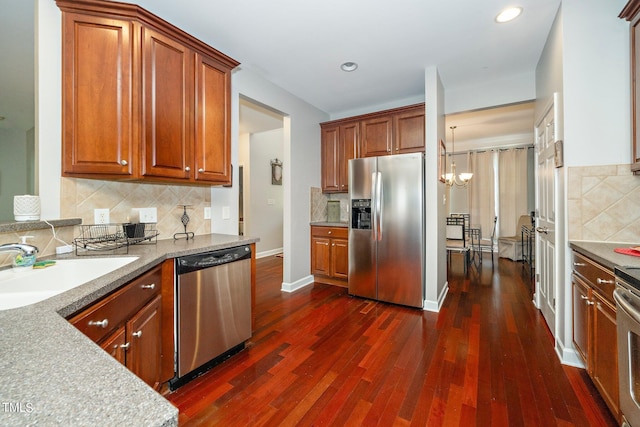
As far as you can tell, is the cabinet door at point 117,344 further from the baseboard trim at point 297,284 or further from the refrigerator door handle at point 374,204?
the refrigerator door handle at point 374,204

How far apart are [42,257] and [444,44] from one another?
3374mm

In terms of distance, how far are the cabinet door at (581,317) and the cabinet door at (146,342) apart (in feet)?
8.22

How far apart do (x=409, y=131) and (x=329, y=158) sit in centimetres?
120

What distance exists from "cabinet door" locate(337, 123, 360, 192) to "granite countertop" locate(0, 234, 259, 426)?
3.50 m

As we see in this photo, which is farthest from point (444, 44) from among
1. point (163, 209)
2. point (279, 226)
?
point (279, 226)

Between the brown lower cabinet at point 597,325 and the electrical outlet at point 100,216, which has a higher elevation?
the electrical outlet at point 100,216

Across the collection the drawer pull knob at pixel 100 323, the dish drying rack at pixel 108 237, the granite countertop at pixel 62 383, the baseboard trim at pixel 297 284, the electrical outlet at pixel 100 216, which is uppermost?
the electrical outlet at pixel 100 216

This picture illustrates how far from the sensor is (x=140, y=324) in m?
1.41

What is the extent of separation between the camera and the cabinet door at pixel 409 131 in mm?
3426

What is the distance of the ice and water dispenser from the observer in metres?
3.31

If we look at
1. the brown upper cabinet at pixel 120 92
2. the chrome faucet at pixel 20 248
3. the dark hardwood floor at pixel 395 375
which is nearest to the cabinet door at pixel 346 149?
the dark hardwood floor at pixel 395 375

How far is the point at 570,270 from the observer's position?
194cm

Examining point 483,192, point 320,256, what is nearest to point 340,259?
point 320,256

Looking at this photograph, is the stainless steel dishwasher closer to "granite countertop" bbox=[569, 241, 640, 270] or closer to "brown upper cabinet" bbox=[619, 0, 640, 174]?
"granite countertop" bbox=[569, 241, 640, 270]
